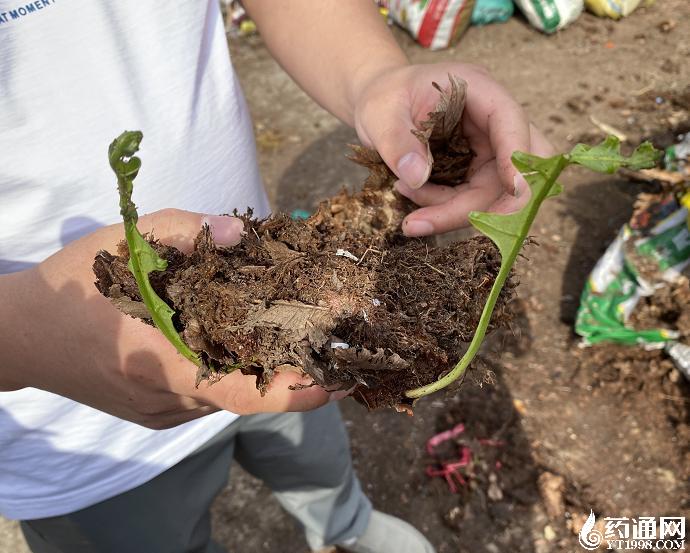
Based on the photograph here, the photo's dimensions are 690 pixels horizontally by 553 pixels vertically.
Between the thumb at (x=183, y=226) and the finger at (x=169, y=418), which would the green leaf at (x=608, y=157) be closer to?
the thumb at (x=183, y=226)

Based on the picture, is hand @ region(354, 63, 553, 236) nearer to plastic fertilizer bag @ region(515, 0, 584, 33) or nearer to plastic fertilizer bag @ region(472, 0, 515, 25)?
plastic fertilizer bag @ region(515, 0, 584, 33)

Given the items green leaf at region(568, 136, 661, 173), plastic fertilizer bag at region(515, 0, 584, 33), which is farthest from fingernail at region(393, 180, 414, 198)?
plastic fertilizer bag at region(515, 0, 584, 33)

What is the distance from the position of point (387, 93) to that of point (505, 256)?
58cm

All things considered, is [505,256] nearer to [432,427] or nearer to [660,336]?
[432,427]

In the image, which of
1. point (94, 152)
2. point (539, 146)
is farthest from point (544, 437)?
point (94, 152)

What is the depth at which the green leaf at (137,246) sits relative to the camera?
0.67 metres

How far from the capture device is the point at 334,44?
139cm

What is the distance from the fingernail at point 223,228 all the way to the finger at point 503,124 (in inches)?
21.5

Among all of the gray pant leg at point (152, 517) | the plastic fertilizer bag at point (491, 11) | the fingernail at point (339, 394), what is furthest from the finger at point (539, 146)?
the plastic fertilizer bag at point (491, 11)

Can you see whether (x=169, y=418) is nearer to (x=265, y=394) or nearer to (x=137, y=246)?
(x=265, y=394)

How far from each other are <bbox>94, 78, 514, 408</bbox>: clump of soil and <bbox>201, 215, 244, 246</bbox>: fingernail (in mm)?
14

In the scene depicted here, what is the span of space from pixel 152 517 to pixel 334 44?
129 centimetres

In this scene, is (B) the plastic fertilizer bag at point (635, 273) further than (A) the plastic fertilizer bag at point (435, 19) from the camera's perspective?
No

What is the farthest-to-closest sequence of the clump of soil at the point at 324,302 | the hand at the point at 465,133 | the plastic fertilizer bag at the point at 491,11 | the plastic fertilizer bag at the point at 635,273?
the plastic fertilizer bag at the point at 491,11 → the plastic fertilizer bag at the point at 635,273 → the hand at the point at 465,133 → the clump of soil at the point at 324,302
